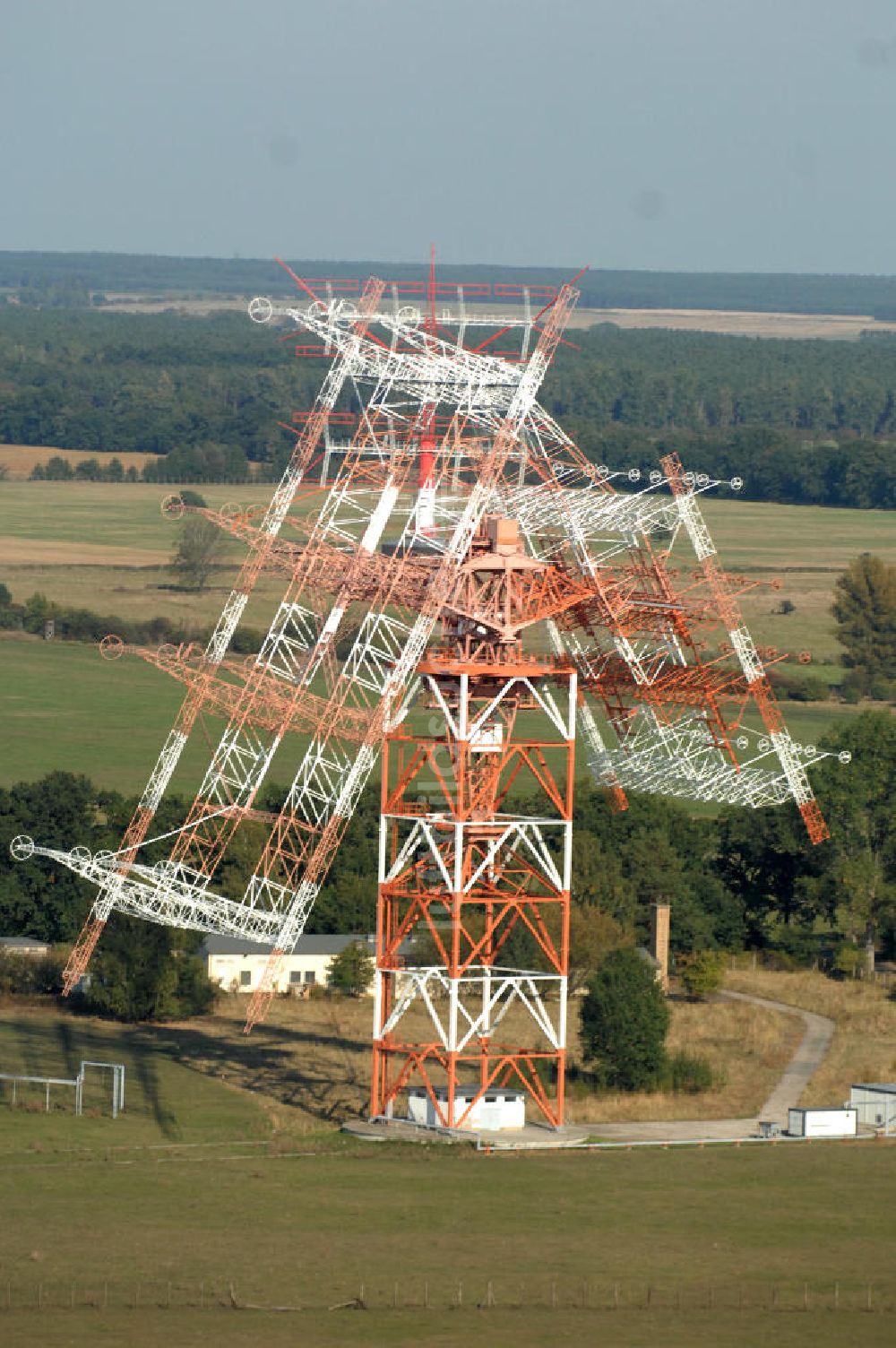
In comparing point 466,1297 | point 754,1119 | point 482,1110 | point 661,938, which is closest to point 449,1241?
point 466,1297

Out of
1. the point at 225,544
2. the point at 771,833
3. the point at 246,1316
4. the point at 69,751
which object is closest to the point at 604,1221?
the point at 246,1316

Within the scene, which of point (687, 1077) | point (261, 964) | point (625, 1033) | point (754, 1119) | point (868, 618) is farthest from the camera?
point (868, 618)

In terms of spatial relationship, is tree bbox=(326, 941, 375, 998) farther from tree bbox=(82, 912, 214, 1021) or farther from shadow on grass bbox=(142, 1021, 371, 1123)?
shadow on grass bbox=(142, 1021, 371, 1123)

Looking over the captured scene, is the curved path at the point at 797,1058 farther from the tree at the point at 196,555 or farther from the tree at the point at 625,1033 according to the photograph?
the tree at the point at 196,555

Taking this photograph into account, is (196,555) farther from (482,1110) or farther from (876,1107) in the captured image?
(482,1110)

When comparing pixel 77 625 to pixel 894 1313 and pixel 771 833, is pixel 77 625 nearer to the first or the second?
pixel 771 833

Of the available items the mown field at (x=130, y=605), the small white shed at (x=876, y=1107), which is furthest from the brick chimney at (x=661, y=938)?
the mown field at (x=130, y=605)

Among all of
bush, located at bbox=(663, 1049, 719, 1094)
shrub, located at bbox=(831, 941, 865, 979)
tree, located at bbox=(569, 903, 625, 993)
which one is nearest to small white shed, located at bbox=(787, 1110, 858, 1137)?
bush, located at bbox=(663, 1049, 719, 1094)
